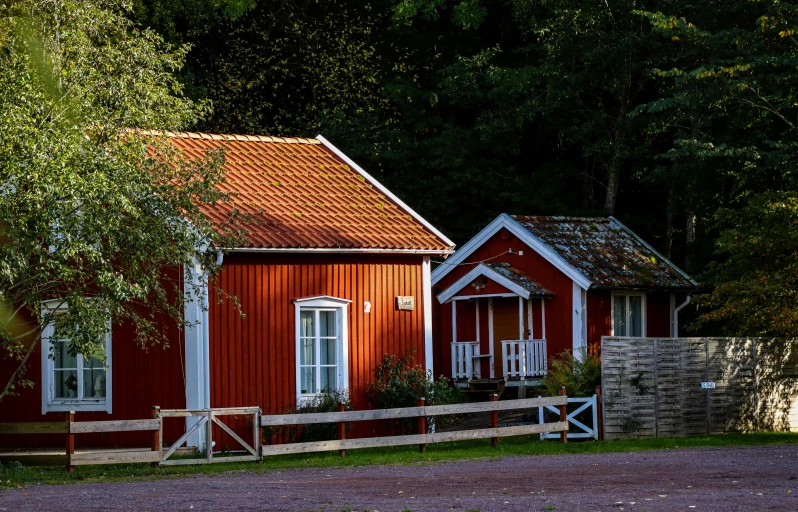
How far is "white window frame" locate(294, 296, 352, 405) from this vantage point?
897 inches

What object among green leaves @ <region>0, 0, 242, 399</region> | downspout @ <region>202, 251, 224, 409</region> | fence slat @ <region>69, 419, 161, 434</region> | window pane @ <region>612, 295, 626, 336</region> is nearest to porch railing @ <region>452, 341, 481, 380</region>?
window pane @ <region>612, 295, 626, 336</region>

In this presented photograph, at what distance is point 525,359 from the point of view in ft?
98.7

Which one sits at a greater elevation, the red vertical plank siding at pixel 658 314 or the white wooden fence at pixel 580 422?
the red vertical plank siding at pixel 658 314

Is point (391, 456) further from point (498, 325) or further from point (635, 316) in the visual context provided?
point (635, 316)

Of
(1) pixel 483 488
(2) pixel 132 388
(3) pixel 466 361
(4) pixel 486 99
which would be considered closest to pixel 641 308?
(3) pixel 466 361

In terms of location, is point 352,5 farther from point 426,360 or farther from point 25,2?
point 25,2

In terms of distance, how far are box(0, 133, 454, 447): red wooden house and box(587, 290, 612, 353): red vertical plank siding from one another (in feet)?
21.0

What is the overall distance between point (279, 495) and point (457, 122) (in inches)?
1134

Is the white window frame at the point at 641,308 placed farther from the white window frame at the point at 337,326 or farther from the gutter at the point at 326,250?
the white window frame at the point at 337,326

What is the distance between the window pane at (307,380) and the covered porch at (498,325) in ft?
26.1

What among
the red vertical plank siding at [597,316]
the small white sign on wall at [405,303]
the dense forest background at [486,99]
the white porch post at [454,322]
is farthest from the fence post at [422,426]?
the dense forest background at [486,99]

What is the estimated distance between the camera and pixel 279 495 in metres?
14.8

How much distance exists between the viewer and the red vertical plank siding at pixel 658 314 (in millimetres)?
31594

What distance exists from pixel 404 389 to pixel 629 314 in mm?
9441
